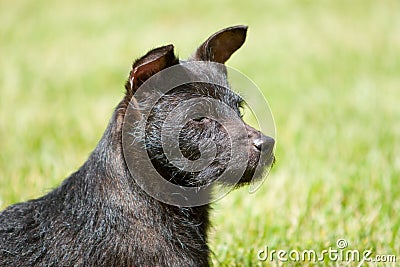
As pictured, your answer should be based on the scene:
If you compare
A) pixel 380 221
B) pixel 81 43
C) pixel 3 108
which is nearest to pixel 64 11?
pixel 81 43

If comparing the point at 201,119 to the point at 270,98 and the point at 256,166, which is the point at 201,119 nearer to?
the point at 256,166

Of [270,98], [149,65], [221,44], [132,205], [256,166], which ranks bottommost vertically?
[132,205]

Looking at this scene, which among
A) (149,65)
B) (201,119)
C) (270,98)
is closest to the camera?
(149,65)

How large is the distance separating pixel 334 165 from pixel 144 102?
11.0ft

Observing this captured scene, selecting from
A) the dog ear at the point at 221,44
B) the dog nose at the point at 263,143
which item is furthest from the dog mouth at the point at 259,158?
the dog ear at the point at 221,44

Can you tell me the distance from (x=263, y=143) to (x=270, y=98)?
581 centimetres

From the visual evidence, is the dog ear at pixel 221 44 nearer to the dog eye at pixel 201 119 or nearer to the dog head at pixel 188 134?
the dog head at pixel 188 134

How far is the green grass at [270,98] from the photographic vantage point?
5320 millimetres

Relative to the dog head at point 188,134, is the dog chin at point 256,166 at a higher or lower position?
lower

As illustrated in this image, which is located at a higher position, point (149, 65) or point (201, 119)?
point (149, 65)

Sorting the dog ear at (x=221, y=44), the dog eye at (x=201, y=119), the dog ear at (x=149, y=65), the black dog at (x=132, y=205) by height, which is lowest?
the black dog at (x=132, y=205)

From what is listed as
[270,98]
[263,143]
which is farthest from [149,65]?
[270,98]

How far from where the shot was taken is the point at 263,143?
3.54 metres

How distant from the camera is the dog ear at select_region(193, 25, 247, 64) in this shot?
4035mm
